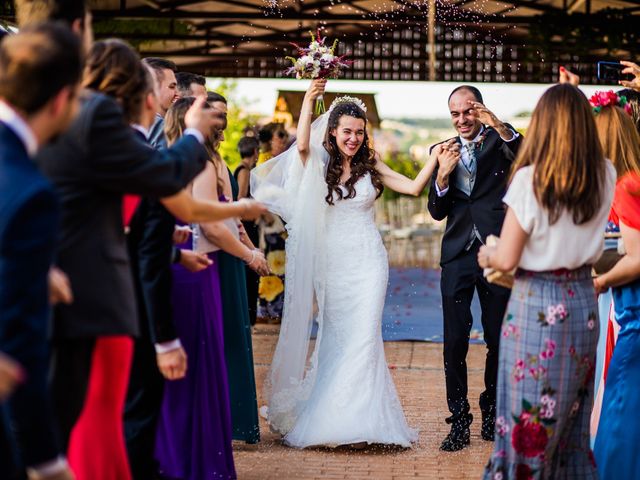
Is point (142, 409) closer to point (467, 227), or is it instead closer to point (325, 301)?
point (325, 301)

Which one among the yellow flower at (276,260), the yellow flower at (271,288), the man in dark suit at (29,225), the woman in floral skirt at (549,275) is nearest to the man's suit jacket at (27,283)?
the man in dark suit at (29,225)

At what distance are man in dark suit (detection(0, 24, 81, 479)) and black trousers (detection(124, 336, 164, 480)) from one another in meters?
1.71

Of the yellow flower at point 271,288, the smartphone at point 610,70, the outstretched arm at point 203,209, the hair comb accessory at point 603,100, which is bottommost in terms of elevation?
the yellow flower at point 271,288

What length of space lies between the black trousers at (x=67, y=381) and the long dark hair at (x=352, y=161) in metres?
3.49

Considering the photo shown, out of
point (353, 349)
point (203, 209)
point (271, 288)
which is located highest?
point (203, 209)

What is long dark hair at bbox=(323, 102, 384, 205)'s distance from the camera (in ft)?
21.3

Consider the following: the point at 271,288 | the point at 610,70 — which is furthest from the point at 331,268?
the point at 271,288

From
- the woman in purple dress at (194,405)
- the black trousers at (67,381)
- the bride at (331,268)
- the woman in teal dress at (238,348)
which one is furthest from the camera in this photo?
the bride at (331,268)

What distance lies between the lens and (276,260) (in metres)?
11.7

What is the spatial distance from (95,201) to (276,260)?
334 inches

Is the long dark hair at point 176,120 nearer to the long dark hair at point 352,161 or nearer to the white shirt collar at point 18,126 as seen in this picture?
the long dark hair at point 352,161

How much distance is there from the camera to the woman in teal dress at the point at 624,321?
4602 millimetres

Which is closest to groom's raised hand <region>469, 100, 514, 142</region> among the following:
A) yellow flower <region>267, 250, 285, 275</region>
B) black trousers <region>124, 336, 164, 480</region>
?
black trousers <region>124, 336, 164, 480</region>

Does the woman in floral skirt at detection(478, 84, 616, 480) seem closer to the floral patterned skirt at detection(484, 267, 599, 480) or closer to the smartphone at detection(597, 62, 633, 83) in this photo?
the floral patterned skirt at detection(484, 267, 599, 480)
